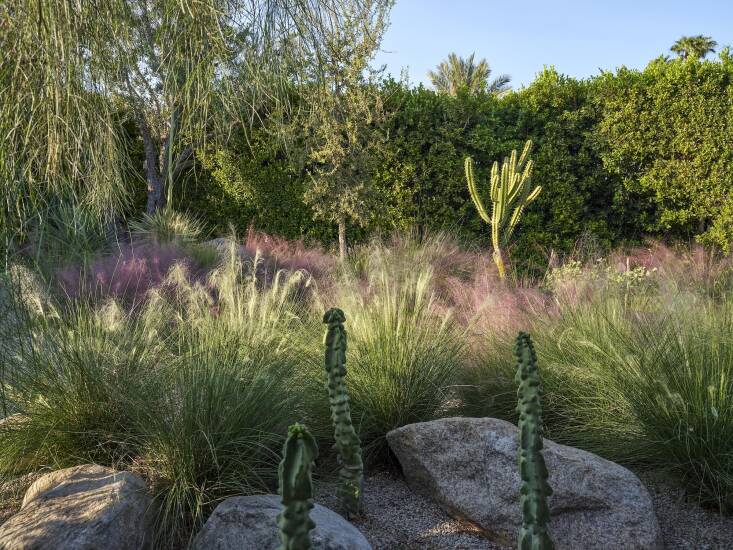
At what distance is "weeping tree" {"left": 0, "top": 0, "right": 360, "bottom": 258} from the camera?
7.20ft

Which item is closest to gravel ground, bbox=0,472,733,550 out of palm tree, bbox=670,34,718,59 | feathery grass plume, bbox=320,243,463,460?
feathery grass plume, bbox=320,243,463,460

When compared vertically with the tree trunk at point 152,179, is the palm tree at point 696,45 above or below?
above

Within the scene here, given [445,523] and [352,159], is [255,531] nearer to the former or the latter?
[445,523]

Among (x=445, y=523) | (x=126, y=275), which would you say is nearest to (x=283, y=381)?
(x=445, y=523)

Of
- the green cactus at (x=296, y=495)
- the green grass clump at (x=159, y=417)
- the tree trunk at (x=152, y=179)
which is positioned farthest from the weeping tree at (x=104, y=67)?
the tree trunk at (x=152, y=179)

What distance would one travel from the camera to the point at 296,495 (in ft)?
4.31

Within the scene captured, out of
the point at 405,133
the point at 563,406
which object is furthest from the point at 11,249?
the point at 405,133

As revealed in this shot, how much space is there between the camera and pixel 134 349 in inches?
129

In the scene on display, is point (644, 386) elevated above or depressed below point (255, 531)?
above

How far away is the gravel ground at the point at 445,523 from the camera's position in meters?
2.76

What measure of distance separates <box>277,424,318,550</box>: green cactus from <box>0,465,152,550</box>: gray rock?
1.35m

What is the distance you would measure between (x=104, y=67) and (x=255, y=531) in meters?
1.73

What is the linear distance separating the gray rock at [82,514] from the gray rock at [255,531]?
273mm

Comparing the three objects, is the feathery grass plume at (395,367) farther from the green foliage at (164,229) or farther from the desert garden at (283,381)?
the green foliage at (164,229)
